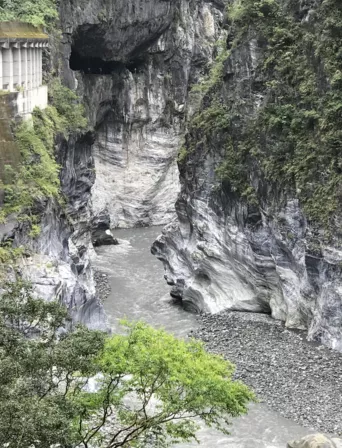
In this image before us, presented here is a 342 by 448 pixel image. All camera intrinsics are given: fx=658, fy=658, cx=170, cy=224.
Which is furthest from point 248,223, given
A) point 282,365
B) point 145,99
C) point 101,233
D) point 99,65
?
point 145,99

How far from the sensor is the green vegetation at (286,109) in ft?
75.8

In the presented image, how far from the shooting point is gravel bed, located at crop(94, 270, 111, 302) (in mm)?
30487

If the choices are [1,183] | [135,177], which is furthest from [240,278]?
[135,177]

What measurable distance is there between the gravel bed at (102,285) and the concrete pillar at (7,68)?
10526 mm

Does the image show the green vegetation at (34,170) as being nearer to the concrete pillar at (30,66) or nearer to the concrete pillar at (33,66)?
the concrete pillar at (30,66)

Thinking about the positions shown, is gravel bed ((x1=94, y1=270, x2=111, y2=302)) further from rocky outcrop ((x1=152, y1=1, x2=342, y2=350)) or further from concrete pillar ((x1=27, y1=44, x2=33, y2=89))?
concrete pillar ((x1=27, y1=44, x2=33, y2=89))

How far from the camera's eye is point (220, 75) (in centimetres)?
2900

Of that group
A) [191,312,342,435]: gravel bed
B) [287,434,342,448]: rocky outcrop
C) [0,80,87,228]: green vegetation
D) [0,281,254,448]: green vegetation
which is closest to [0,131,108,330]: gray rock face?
[0,80,87,228]: green vegetation

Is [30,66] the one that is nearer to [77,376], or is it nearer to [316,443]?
[77,376]

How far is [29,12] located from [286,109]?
12.9 metres

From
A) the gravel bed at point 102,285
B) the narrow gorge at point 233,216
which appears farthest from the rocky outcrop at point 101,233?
the gravel bed at point 102,285

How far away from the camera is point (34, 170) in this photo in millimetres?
23906

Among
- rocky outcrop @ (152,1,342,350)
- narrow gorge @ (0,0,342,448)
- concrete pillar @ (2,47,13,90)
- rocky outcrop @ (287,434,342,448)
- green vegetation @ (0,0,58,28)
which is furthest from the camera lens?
green vegetation @ (0,0,58,28)

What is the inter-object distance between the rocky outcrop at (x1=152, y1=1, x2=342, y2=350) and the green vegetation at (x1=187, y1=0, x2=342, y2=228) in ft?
0.23
